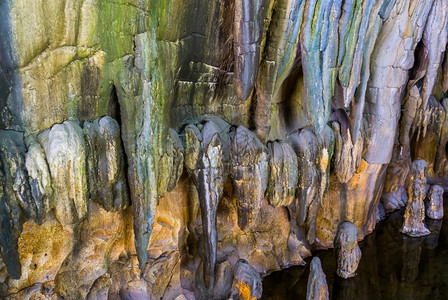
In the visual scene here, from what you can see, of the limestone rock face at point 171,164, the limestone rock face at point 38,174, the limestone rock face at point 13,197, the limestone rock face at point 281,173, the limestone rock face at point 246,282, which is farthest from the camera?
the limestone rock face at point 281,173

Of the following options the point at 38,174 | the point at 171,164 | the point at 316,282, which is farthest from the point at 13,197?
the point at 316,282

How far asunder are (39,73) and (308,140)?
3.11 m

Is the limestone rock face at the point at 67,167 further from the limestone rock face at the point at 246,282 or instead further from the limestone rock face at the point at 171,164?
the limestone rock face at the point at 246,282

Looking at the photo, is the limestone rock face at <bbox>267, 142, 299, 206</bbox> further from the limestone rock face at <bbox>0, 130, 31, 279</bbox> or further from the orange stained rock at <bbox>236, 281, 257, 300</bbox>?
the limestone rock face at <bbox>0, 130, 31, 279</bbox>

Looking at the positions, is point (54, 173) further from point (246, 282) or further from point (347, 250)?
point (347, 250)

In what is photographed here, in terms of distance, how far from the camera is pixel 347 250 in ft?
19.6

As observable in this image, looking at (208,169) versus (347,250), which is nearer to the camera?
(208,169)

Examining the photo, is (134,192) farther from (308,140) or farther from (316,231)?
(316,231)

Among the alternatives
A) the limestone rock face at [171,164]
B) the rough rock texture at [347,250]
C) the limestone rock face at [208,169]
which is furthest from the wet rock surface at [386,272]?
the limestone rock face at [171,164]

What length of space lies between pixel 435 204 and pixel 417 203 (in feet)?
2.75

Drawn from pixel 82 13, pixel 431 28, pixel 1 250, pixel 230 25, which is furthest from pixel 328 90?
pixel 1 250

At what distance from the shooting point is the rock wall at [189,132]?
154 inches

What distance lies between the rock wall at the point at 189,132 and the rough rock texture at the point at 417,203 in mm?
533

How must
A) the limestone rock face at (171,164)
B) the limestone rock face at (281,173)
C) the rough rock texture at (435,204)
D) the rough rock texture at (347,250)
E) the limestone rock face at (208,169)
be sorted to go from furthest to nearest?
the rough rock texture at (435,204) → the rough rock texture at (347,250) → the limestone rock face at (281,173) → the limestone rock face at (208,169) → the limestone rock face at (171,164)
